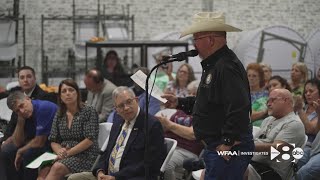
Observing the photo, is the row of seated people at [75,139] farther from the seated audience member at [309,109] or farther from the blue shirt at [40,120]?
the seated audience member at [309,109]

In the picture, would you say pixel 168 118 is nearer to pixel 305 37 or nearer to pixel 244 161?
pixel 244 161

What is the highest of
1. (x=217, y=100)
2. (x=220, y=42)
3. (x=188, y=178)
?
(x=220, y=42)

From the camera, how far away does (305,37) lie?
10953 mm

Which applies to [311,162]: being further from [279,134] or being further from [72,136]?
[72,136]

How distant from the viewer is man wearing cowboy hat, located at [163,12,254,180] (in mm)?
3020

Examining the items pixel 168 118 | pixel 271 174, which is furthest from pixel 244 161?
pixel 168 118

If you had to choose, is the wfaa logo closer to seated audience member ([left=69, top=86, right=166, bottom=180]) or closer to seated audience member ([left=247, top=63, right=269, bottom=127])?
seated audience member ([left=69, top=86, right=166, bottom=180])

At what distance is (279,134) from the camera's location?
4.23 meters

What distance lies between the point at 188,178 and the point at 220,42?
189 centimetres

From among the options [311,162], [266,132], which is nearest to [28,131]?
[266,132]

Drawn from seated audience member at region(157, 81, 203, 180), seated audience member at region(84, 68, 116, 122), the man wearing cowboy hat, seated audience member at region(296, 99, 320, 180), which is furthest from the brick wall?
the man wearing cowboy hat

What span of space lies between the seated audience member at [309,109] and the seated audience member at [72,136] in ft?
5.91

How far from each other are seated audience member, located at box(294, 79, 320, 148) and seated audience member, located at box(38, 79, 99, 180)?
5.91 ft

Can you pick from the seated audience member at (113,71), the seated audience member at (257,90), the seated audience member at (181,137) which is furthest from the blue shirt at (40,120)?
the seated audience member at (113,71)
